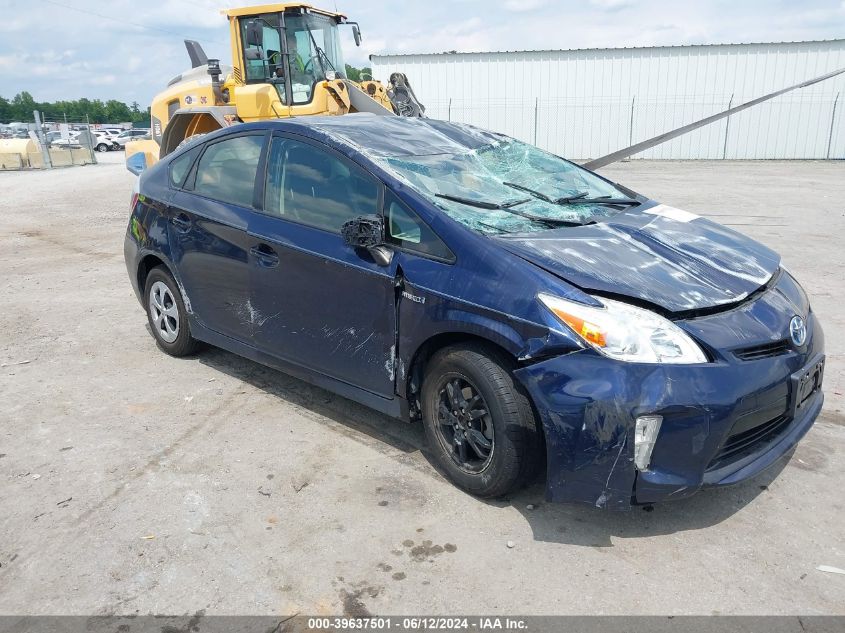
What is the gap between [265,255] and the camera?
3980mm

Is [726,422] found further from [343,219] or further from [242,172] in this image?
[242,172]

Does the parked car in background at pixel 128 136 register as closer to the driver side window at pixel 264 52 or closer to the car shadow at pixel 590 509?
the driver side window at pixel 264 52

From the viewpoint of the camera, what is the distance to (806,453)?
3.64 metres

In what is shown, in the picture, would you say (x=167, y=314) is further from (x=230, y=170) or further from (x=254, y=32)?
(x=254, y=32)

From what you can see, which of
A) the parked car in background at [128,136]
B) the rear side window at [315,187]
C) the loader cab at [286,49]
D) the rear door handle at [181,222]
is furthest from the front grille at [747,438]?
the parked car in background at [128,136]

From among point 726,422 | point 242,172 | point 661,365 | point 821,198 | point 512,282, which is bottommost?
point 821,198

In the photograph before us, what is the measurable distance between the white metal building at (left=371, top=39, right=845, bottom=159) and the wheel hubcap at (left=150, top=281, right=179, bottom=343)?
25.1 meters

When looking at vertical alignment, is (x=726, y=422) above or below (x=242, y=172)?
below

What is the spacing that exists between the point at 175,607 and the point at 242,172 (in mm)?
2598

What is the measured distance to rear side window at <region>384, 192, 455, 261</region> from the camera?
322 centimetres

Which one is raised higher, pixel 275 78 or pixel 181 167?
pixel 275 78

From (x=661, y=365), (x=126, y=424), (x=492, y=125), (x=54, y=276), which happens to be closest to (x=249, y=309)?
(x=126, y=424)

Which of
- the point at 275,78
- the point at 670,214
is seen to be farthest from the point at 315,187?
the point at 275,78

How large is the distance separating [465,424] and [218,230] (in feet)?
6.87
